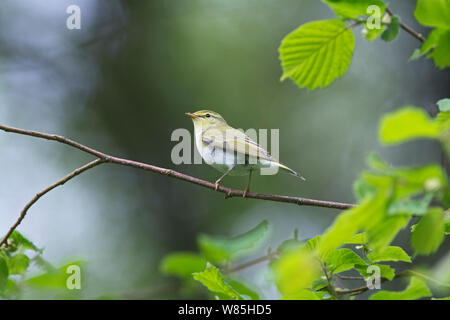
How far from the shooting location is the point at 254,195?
1.59 metres

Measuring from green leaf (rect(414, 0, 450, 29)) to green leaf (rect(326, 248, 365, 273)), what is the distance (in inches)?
21.6

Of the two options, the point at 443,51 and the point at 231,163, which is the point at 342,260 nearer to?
the point at 443,51

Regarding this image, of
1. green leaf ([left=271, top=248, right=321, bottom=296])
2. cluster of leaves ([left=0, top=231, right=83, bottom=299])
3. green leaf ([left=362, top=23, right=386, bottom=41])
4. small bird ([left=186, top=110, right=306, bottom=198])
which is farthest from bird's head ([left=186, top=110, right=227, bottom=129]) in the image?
green leaf ([left=271, top=248, right=321, bottom=296])

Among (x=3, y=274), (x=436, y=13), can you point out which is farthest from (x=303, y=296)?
(x=3, y=274)

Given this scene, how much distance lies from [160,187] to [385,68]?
3756 mm

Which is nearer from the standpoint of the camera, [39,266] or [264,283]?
[39,266]

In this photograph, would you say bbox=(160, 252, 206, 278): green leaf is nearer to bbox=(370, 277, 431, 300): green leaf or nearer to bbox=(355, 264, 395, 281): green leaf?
bbox=(355, 264, 395, 281): green leaf

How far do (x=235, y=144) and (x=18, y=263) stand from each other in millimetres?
1553

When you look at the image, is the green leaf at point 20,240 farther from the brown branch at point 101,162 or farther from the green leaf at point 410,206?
the green leaf at point 410,206

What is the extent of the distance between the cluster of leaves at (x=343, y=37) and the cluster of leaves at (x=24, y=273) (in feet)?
3.47

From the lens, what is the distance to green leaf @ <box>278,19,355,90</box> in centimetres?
132

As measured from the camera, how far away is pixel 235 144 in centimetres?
283
